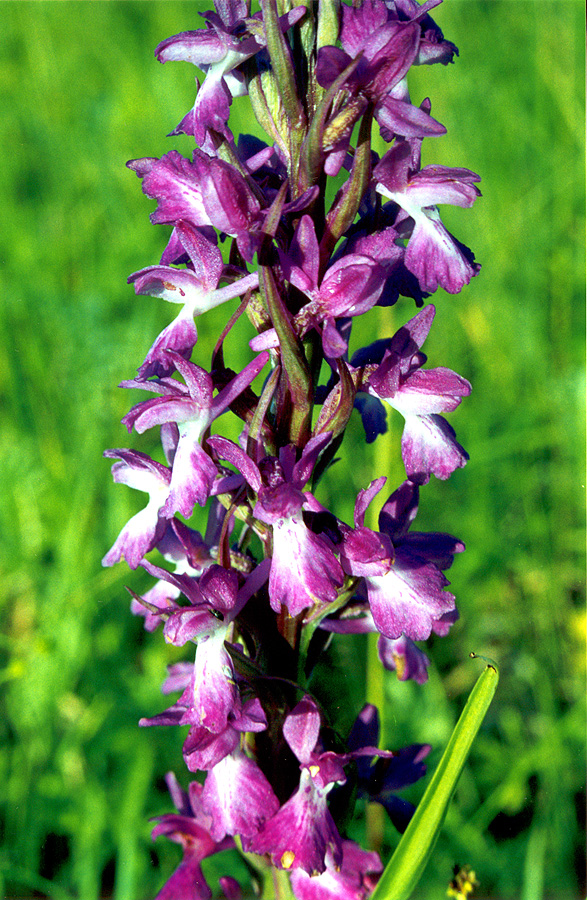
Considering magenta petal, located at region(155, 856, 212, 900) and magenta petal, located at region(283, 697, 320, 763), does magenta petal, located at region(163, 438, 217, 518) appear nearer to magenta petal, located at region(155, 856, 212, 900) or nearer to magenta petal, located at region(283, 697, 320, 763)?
magenta petal, located at region(283, 697, 320, 763)

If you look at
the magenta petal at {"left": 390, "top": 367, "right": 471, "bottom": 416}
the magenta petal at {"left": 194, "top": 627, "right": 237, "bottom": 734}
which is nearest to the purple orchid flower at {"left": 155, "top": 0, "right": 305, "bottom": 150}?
the magenta petal at {"left": 390, "top": 367, "right": 471, "bottom": 416}

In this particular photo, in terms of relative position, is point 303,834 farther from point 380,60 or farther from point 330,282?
point 380,60

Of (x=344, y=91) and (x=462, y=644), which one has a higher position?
(x=344, y=91)

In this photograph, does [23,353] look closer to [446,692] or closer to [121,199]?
[121,199]

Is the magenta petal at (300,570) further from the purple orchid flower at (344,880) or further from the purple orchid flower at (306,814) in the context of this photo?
the purple orchid flower at (344,880)

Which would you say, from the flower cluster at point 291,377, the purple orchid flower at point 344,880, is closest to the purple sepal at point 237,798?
the flower cluster at point 291,377

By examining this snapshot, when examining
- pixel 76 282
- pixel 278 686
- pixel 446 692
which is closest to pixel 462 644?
pixel 446 692

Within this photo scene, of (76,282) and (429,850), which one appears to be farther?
(76,282)
